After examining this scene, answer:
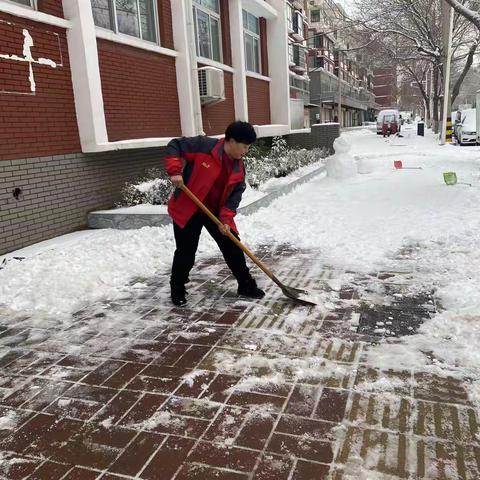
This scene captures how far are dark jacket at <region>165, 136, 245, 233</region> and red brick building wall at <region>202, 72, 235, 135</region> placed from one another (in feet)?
23.8

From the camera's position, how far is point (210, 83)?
10.2 meters

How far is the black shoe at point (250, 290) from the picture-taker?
446 cm

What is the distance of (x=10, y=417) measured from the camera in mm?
2684

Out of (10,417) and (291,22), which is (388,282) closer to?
(10,417)

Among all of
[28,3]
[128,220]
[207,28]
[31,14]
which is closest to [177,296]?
[128,220]

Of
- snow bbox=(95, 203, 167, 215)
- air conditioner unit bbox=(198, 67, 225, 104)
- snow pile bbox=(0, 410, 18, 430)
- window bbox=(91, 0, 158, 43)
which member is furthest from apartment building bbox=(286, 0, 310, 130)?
snow pile bbox=(0, 410, 18, 430)

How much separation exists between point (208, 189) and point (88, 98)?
375cm

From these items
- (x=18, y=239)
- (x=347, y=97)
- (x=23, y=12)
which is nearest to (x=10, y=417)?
(x=18, y=239)

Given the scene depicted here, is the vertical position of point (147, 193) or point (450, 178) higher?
point (147, 193)

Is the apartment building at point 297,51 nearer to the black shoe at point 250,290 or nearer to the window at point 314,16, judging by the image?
the window at point 314,16

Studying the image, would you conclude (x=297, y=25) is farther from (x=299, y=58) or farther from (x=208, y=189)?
(x=208, y=189)

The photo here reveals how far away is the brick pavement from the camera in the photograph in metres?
2.26

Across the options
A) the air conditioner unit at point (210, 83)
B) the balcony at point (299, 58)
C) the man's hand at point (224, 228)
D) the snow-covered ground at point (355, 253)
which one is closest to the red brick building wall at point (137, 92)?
the air conditioner unit at point (210, 83)

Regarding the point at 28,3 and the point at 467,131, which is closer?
the point at 28,3
